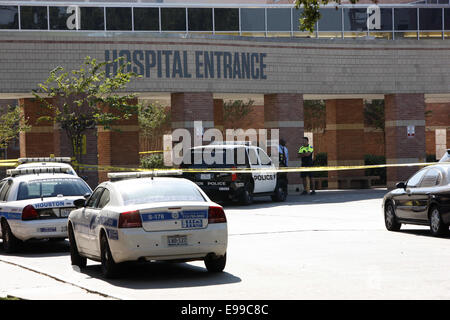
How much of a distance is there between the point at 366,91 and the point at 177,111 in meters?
8.53

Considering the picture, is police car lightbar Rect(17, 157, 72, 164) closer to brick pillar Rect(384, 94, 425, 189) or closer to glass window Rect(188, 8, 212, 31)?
glass window Rect(188, 8, 212, 31)

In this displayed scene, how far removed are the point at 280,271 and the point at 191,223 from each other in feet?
4.84

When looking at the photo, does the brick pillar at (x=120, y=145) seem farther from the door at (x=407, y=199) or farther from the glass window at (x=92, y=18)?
the door at (x=407, y=199)

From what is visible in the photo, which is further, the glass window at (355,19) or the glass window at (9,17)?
the glass window at (355,19)

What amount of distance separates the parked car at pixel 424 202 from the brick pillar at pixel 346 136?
21376mm

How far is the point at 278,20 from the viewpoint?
36.5m

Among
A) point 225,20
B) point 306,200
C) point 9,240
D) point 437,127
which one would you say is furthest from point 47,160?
point 437,127

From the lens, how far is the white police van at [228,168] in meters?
27.3

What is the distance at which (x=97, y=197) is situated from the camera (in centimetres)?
1373

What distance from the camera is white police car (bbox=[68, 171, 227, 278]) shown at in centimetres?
1211

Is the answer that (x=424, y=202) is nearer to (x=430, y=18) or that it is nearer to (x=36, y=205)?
(x=36, y=205)

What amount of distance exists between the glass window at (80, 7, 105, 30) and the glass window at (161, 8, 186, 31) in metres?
2.40

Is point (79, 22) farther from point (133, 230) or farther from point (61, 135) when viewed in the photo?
point (133, 230)

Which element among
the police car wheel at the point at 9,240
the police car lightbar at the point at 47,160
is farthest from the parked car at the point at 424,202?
the police car lightbar at the point at 47,160
